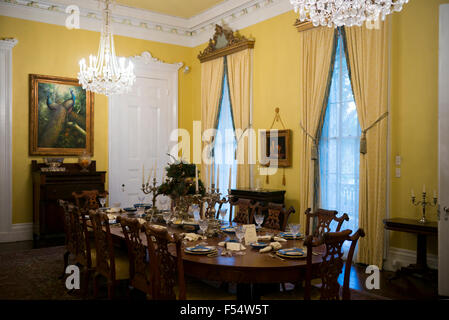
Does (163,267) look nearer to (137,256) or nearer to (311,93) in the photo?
(137,256)

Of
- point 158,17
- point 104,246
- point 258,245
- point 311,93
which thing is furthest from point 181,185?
point 158,17

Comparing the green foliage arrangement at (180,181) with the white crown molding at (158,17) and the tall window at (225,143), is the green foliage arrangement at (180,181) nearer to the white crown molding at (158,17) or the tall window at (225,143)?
the tall window at (225,143)

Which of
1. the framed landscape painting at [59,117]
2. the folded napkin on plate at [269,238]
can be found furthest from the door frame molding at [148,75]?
the folded napkin on plate at [269,238]

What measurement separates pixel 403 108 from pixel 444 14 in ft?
4.15

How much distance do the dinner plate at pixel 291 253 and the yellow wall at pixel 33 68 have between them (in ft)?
17.8

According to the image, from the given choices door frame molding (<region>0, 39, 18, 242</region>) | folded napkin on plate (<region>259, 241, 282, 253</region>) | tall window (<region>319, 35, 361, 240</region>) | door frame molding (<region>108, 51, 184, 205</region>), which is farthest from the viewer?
door frame molding (<region>108, 51, 184, 205</region>)

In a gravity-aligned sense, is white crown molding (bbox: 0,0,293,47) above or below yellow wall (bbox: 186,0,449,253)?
above

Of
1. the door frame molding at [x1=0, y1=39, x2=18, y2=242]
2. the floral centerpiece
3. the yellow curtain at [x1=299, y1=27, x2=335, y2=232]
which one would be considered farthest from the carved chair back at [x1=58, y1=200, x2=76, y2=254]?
the yellow curtain at [x1=299, y1=27, x2=335, y2=232]

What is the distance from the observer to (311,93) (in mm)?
6102

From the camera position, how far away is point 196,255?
120 inches

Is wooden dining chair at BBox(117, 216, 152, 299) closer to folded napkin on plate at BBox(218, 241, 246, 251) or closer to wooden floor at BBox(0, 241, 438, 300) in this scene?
folded napkin on plate at BBox(218, 241, 246, 251)

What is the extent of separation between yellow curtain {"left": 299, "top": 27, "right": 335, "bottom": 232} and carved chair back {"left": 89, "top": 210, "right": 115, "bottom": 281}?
3.19 meters

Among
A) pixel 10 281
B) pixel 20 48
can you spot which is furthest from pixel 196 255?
pixel 20 48

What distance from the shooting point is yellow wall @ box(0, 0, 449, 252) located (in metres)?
4.85
